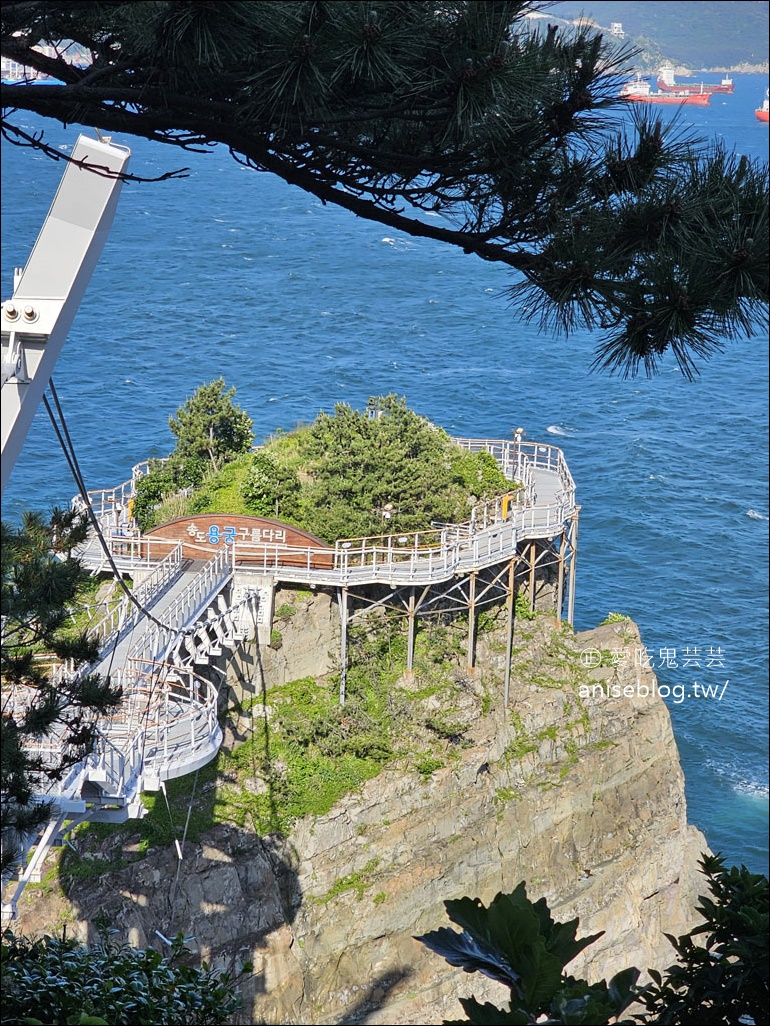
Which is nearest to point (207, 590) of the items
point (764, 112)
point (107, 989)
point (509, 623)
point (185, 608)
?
point (185, 608)

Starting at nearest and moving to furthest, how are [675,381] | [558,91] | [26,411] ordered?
[26,411], [558,91], [675,381]

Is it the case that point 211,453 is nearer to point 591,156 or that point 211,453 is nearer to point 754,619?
point 591,156

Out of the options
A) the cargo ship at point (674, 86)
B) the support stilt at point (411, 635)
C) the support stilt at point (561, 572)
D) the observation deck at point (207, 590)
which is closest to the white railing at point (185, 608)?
the observation deck at point (207, 590)

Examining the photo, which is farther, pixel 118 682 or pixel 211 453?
pixel 211 453

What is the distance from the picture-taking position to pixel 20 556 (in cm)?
1387

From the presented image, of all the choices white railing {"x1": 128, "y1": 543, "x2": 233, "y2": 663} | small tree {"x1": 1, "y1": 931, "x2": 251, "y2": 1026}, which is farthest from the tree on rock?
white railing {"x1": 128, "y1": 543, "x2": 233, "y2": 663}

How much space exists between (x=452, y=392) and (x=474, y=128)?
5533 cm

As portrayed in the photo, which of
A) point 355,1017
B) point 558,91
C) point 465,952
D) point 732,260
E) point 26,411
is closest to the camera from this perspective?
point 465,952

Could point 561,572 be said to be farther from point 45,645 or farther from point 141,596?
point 45,645

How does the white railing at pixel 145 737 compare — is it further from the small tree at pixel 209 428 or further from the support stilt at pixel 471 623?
the small tree at pixel 209 428

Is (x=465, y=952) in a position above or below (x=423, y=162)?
below

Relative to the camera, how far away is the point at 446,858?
28.7m

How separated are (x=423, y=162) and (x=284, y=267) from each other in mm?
76199

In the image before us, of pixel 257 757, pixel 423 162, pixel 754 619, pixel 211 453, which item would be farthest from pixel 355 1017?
pixel 754 619
